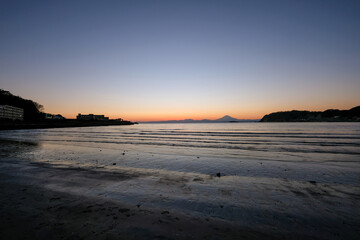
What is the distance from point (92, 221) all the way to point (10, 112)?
160 meters

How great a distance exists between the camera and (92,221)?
12.7 feet

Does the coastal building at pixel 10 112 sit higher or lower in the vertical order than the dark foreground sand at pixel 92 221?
higher

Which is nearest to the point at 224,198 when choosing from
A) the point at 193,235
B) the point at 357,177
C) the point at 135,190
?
the point at 193,235

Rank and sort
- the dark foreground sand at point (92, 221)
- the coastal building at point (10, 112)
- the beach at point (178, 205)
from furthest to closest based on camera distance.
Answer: the coastal building at point (10, 112) → the beach at point (178, 205) → the dark foreground sand at point (92, 221)

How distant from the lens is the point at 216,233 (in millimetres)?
3457

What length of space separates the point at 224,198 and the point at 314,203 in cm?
251

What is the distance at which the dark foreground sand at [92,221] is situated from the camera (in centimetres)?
336

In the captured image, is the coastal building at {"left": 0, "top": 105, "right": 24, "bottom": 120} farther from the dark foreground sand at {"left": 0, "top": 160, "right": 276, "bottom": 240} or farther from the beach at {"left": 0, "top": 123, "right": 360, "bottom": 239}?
the dark foreground sand at {"left": 0, "top": 160, "right": 276, "bottom": 240}

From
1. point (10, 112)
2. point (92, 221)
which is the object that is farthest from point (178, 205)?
point (10, 112)

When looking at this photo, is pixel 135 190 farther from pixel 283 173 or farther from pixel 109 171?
pixel 283 173

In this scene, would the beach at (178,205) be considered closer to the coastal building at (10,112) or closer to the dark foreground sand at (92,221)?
the dark foreground sand at (92,221)

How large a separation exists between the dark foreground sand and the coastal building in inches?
5651

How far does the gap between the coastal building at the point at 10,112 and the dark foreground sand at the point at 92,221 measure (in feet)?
471

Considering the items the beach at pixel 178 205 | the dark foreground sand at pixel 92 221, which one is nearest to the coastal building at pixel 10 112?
the beach at pixel 178 205
